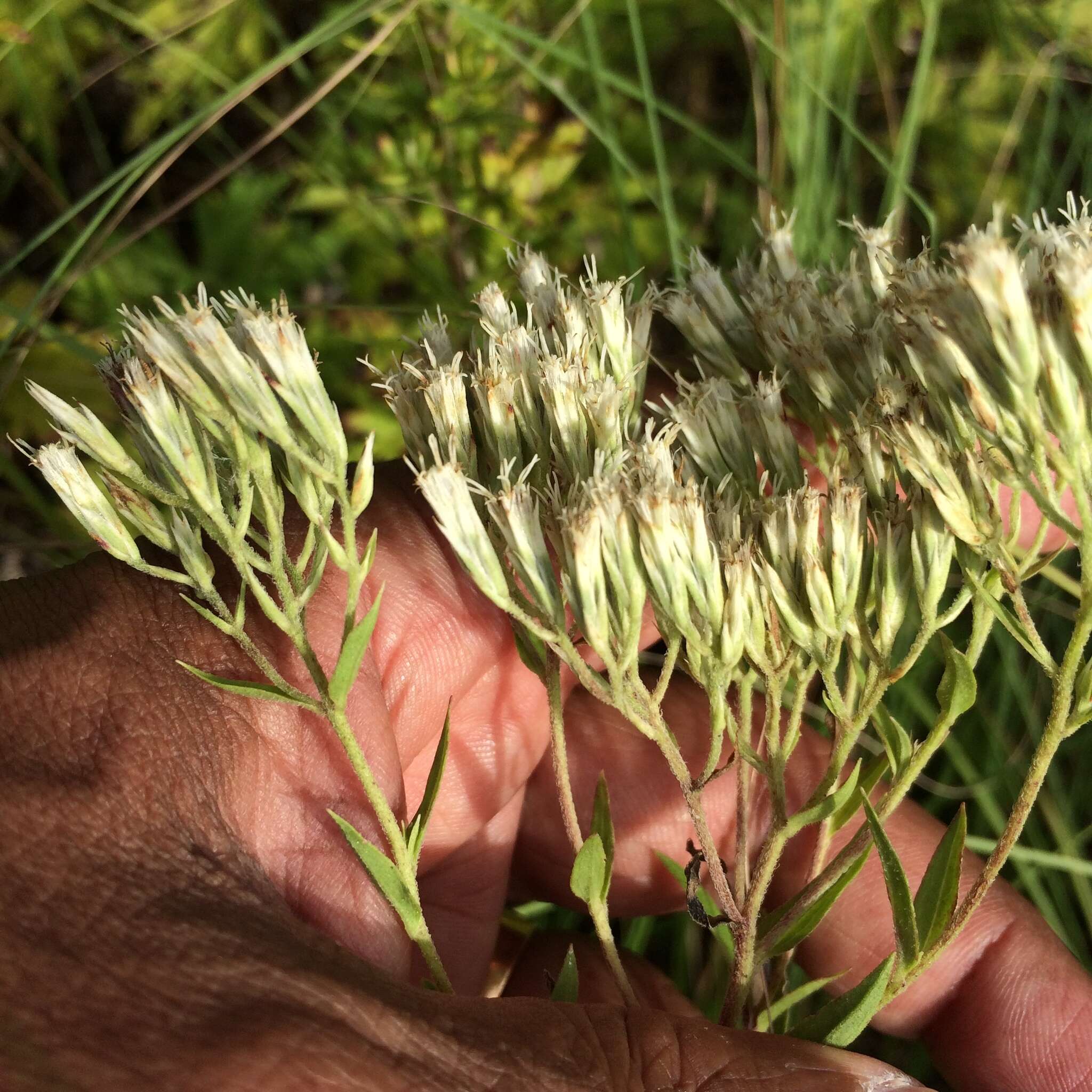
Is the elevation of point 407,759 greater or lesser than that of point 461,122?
lesser

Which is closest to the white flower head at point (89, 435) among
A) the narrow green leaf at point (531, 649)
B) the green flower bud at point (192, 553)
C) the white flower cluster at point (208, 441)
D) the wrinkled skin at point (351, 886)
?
the white flower cluster at point (208, 441)

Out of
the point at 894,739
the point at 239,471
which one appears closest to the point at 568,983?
the point at 894,739

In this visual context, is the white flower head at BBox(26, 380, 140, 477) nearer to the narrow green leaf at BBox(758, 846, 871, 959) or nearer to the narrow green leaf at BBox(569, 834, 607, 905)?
the narrow green leaf at BBox(569, 834, 607, 905)

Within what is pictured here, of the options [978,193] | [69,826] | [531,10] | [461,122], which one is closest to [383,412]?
[461,122]

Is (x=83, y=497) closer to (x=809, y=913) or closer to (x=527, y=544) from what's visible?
(x=527, y=544)

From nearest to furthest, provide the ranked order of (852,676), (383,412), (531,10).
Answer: (852,676)
(383,412)
(531,10)

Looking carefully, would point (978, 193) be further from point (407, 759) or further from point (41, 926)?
point (41, 926)
